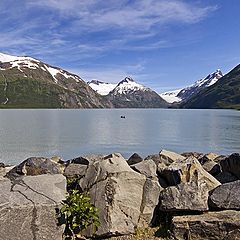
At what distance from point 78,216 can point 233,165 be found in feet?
23.0

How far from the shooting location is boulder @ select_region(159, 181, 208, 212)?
10.8 m

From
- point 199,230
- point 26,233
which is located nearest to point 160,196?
point 199,230

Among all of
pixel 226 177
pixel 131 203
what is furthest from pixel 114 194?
pixel 226 177

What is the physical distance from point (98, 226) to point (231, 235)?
354 centimetres

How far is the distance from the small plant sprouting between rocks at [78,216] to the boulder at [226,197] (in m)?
3.42

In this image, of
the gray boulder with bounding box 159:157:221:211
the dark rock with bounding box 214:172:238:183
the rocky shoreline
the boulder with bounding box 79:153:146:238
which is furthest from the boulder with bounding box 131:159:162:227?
the dark rock with bounding box 214:172:238:183

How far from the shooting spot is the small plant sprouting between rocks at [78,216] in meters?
10.2

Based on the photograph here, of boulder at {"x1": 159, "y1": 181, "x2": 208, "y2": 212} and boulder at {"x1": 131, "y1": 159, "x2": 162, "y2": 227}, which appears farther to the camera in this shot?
boulder at {"x1": 131, "y1": 159, "x2": 162, "y2": 227}

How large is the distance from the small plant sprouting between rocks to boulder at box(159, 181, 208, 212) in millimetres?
2074

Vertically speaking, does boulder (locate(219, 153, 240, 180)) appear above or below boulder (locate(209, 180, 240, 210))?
above

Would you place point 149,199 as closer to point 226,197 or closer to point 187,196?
point 187,196

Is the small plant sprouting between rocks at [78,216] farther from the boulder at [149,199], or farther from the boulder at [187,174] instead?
the boulder at [187,174]

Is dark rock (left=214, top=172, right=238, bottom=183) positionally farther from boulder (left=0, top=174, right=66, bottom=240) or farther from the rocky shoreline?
boulder (left=0, top=174, right=66, bottom=240)

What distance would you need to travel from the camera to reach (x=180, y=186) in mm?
11109
